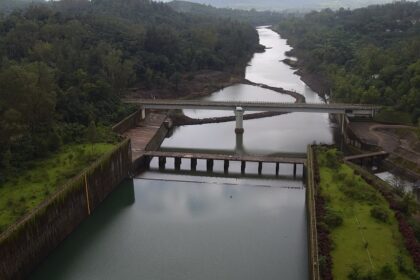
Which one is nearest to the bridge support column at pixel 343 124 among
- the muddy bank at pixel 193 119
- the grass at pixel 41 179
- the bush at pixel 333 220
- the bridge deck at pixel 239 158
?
the muddy bank at pixel 193 119

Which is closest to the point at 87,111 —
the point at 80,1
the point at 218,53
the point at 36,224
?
the point at 36,224

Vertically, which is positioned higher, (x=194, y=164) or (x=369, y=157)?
(x=369, y=157)

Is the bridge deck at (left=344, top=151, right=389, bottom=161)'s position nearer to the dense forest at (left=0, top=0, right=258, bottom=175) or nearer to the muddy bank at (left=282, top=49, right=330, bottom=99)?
the dense forest at (left=0, top=0, right=258, bottom=175)

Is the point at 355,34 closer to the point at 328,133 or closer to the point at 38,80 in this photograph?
the point at 328,133

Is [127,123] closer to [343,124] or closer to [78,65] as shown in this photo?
[78,65]

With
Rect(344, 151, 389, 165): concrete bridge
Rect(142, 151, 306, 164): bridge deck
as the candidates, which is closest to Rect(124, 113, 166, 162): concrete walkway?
Rect(142, 151, 306, 164): bridge deck

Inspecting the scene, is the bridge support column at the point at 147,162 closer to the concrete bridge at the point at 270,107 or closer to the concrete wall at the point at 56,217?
the concrete wall at the point at 56,217

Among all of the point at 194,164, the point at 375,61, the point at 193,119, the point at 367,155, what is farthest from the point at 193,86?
the point at 367,155
